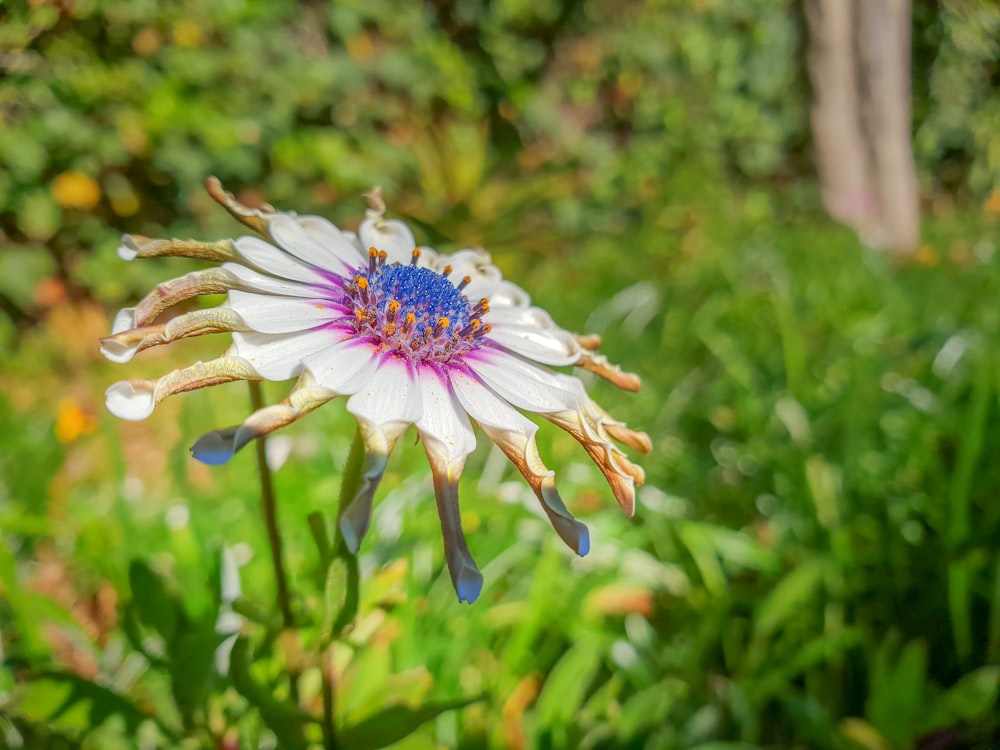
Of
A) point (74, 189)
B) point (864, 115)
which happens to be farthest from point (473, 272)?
point (864, 115)

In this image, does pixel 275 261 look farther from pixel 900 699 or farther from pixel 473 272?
pixel 900 699

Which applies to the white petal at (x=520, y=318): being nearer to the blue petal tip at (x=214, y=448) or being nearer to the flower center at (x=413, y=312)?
the flower center at (x=413, y=312)

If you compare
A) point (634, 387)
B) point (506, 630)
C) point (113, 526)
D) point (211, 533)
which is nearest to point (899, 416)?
point (506, 630)

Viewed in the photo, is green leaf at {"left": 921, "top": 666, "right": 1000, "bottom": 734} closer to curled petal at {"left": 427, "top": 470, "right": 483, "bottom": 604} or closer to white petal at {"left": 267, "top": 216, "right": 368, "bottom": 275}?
curled petal at {"left": 427, "top": 470, "right": 483, "bottom": 604}

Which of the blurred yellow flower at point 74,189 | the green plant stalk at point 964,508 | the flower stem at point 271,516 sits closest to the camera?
the flower stem at point 271,516

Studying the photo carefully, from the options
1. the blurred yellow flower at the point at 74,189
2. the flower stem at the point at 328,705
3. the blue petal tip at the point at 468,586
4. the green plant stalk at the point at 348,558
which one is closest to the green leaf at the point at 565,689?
the flower stem at the point at 328,705

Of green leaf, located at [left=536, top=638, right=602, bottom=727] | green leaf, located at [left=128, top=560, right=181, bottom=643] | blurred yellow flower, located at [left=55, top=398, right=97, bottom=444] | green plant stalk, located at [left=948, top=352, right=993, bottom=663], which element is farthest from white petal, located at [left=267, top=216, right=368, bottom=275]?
blurred yellow flower, located at [left=55, top=398, right=97, bottom=444]

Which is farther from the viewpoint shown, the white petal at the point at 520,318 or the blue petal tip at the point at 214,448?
the white petal at the point at 520,318

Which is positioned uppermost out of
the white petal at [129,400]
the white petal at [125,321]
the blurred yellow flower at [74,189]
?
the white petal at [125,321]
